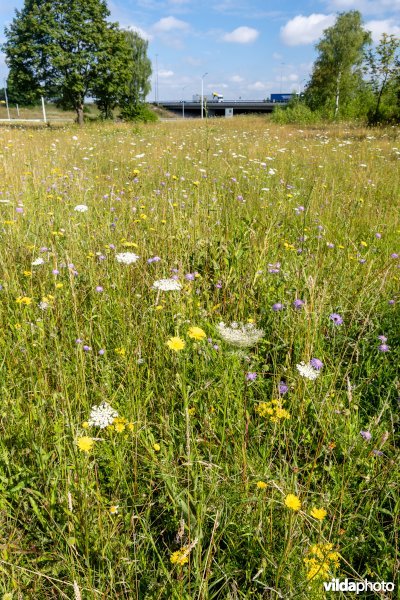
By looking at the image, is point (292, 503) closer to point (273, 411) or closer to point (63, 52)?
point (273, 411)

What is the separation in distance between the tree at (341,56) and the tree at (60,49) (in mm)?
17824

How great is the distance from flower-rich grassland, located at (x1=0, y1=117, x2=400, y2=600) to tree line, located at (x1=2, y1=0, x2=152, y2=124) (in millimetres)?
24923

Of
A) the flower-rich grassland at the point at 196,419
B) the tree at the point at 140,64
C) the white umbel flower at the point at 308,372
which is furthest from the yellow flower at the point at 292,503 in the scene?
the tree at the point at 140,64

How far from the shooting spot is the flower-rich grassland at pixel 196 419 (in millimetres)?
1093

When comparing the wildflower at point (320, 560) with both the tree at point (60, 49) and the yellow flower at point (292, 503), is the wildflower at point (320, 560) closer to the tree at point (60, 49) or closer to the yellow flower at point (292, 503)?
the yellow flower at point (292, 503)

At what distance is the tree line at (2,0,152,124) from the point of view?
22.9m

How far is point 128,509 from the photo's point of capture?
4.29 feet

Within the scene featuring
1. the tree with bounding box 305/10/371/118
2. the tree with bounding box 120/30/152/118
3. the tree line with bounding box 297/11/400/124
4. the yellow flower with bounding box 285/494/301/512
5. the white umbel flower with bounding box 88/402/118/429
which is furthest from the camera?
the tree with bounding box 120/30/152/118

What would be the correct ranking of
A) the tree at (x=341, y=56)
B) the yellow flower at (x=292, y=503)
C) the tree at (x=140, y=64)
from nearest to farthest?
the yellow flower at (x=292, y=503) → the tree at (x=341, y=56) → the tree at (x=140, y=64)

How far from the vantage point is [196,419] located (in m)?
1.57

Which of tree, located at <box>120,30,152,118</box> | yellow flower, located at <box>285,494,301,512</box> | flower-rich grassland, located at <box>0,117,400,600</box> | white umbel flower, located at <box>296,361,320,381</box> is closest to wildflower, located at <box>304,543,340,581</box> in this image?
flower-rich grassland, located at <box>0,117,400,600</box>

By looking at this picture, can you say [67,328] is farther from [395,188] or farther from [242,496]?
[395,188]

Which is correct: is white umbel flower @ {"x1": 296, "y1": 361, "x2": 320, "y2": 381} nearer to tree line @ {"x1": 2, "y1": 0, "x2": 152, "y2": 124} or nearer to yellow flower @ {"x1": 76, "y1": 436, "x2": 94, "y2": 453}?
yellow flower @ {"x1": 76, "y1": 436, "x2": 94, "y2": 453}

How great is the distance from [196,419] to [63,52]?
2754 cm
